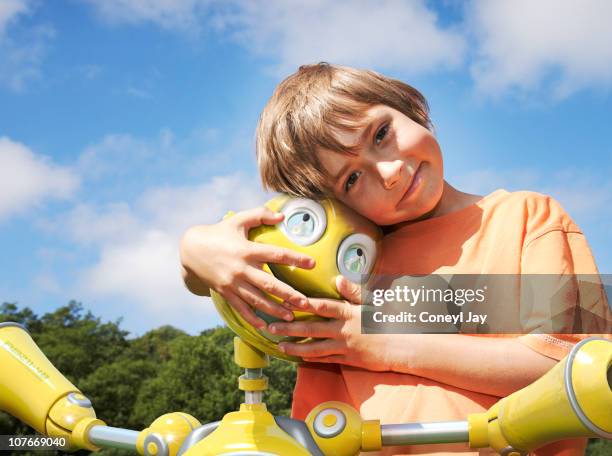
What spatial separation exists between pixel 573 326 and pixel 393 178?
465 mm

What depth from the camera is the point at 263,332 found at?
1.43 m

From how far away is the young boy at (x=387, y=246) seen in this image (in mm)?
1373

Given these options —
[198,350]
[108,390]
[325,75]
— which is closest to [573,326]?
[325,75]

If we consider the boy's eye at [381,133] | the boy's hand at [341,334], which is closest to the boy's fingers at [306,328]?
the boy's hand at [341,334]

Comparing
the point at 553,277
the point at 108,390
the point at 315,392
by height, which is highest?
the point at 108,390

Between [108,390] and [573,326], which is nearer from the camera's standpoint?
[573,326]

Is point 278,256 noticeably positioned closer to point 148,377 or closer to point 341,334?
point 341,334

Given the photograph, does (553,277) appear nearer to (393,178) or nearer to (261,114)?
(393,178)

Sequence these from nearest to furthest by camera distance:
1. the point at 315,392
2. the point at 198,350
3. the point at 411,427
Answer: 1. the point at 411,427
2. the point at 315,392
3. the point at 198,350

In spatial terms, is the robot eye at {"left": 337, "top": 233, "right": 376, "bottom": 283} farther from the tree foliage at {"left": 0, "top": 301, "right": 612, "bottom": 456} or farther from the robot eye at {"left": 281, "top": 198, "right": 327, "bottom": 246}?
the tree foliage at {"left": 0, "top": 301, "right": 612, "bottom": 456}

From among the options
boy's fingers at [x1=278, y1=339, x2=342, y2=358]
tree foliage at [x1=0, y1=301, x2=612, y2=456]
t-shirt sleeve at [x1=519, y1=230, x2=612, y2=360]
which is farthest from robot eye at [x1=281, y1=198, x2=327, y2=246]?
tree foliage at [x1=0, y1=301, x2=612, y2=456]

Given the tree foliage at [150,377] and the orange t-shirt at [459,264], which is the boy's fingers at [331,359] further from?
the tree foliage at [150,377]

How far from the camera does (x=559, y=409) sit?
1.01 m

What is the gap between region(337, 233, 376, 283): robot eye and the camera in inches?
56.9
